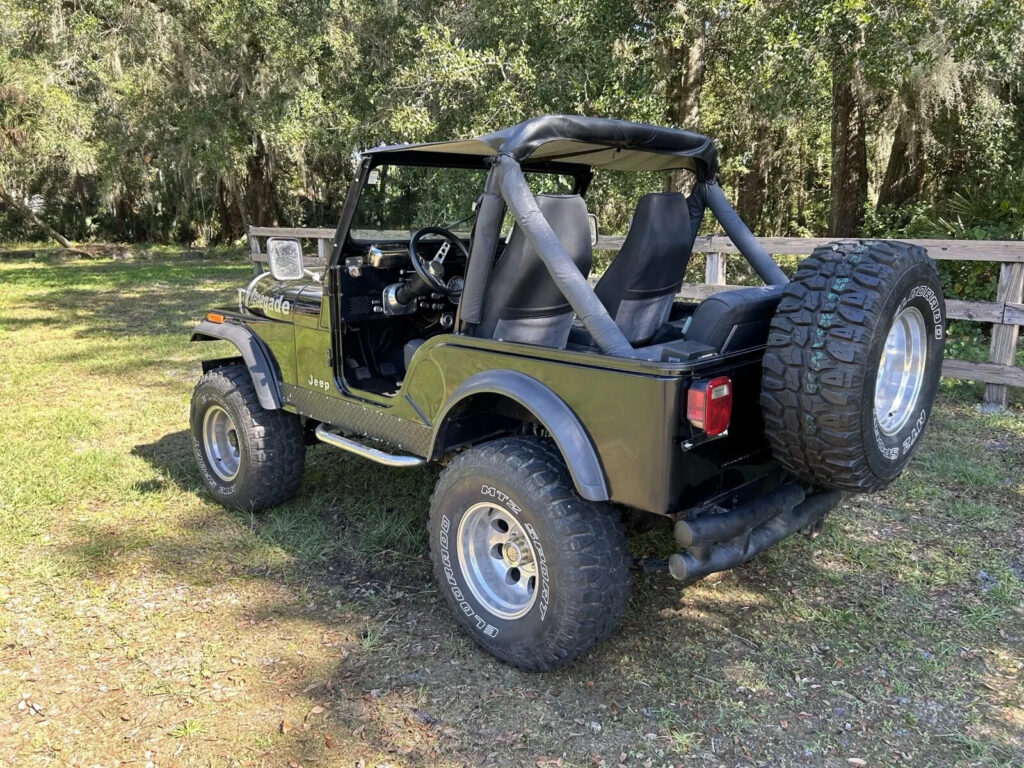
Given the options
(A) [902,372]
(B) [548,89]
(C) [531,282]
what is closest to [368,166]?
(C) [531,282]

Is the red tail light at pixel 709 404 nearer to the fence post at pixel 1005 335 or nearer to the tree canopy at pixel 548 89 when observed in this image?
the fence post at pixel 1005 335

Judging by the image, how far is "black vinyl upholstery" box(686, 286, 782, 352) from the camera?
2.65 metres

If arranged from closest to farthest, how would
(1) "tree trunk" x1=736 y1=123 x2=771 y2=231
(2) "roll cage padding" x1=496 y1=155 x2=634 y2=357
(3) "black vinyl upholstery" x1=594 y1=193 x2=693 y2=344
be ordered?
1. (2) "roll cage padding" x1=496 y1=155 x2=634 y2=357
2. (3) "black vinyl upholstery" x1=594 y1=193 x2=693 y2=344
3. (1) "tree trunk" x1=736 y1=123 x2=771 y2=231

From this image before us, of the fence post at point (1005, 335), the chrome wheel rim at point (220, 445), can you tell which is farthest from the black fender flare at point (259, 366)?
the fence post at point (1005, 335)

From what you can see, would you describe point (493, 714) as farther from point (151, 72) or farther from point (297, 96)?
point (151, 72)

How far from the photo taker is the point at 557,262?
2.66 m

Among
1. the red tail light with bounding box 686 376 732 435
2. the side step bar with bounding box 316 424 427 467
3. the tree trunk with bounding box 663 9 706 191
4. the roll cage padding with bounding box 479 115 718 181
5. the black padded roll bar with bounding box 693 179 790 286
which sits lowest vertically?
the side step bar with bounding box 316 424 427 467

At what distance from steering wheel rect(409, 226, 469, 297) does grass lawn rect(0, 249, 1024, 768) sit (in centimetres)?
127

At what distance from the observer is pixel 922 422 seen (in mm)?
2885

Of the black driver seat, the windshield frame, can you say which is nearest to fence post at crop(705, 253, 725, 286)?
the windshield frame

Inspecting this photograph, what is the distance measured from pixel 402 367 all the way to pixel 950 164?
1013 centimetres

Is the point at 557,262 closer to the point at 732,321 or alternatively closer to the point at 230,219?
the point at 732,321

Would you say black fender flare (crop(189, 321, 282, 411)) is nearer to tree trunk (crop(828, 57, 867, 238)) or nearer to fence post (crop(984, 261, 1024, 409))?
fence post (crop(984, 261, 1024, 409))

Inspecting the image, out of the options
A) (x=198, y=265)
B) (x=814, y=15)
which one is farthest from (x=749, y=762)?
(x=198, y=265)
